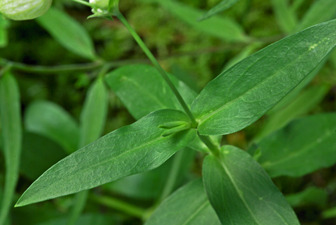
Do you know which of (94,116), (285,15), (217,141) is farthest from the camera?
(285,15)

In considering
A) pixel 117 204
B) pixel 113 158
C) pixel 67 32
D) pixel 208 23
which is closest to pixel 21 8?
pixel 113 158

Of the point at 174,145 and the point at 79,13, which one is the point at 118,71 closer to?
the point at 174,145

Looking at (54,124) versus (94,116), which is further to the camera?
(54,124)

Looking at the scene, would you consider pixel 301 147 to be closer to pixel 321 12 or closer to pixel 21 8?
pixel 321 12

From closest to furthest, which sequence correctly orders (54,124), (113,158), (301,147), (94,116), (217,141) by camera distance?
(113,158)
(217,141)
(301,147)
(94,116)
(54,124)

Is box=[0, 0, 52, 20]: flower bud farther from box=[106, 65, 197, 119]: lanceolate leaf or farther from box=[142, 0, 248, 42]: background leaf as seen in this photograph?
box=[142, 0, 248, 42]: background leaf

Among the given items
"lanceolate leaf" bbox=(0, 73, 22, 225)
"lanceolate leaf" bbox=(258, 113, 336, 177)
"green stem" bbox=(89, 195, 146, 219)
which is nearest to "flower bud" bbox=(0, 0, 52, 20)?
"lanceolate leaf" bbox=(0, 73, 22, 225)
